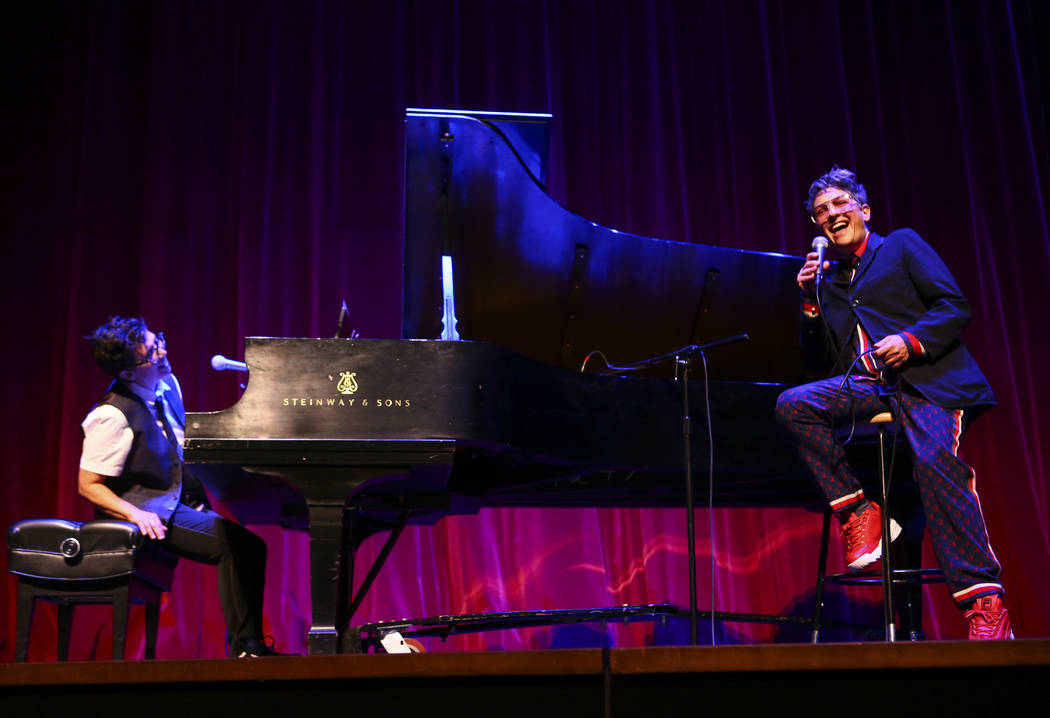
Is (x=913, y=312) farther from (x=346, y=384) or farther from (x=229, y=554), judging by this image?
(x=229, y=554)

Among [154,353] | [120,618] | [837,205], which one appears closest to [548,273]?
[837,205]

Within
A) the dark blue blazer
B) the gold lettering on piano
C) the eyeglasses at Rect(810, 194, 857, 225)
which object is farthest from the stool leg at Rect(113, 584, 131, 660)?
the eyeglasses at Rect(810, 194, 857, 225)

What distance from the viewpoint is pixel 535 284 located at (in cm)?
347

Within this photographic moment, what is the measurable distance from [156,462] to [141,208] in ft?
6.54

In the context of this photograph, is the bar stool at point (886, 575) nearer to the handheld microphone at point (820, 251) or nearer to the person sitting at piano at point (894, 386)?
the person sitting at piano at point (894, 386)

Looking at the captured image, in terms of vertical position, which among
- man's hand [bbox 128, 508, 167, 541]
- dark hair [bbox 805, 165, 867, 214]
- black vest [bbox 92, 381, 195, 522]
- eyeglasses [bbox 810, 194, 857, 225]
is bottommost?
man's hand [bbox 128, 508, 167, 541]

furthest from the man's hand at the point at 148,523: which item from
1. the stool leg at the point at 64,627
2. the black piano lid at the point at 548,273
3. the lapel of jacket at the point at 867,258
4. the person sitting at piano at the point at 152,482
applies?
the lapel of jacket at the point at 867,258

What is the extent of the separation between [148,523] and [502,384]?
1.67 metres

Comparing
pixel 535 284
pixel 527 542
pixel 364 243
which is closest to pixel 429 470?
pixel 535 284

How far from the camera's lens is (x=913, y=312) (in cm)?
307

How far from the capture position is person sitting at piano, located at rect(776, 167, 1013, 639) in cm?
270

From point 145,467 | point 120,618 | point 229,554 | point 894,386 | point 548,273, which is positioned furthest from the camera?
point 145,467

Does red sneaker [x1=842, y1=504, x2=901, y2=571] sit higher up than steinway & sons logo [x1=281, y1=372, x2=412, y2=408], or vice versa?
steinway & sons logo [x1=281, y1=372, x2=412, y2=408]

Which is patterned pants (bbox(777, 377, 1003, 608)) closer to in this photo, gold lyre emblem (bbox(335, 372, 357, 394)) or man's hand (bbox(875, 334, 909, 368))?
man's hand (bbox(875, 334, 909, 368))
